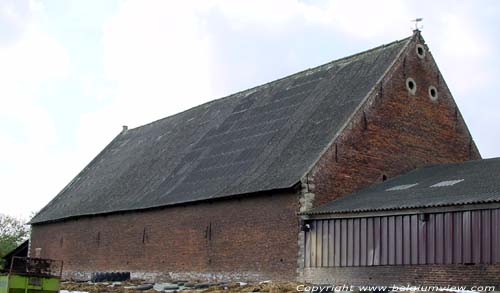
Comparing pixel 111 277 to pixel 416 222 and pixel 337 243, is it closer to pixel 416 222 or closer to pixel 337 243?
pixel 337 243

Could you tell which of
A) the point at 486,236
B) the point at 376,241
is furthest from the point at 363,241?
the point at 486,236

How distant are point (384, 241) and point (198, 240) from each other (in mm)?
9244

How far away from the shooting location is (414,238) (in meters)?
22.5

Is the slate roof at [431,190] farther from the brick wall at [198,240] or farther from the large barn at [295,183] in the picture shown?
the brick wall at [198,240]

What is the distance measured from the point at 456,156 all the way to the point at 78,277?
19.5 m

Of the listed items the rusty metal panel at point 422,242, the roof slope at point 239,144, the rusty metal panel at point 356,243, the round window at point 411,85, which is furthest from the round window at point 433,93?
the rusty metal panel at point 422,242

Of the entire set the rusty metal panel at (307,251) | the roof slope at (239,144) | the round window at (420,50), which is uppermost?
the round window at (420,50)

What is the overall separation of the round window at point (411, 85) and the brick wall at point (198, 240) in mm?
7449

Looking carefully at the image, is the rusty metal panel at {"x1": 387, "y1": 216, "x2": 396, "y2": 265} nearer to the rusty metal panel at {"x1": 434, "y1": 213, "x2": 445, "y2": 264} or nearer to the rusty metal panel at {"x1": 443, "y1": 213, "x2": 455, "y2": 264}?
the rusty metal panel at {"x1": 434, "y1": 213, "x2": 445, "y2": 264}

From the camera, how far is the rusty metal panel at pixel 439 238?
Result: 851 inches

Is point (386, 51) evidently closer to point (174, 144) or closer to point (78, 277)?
point (174, 144)

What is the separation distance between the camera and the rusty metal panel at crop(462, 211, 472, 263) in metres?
20.9

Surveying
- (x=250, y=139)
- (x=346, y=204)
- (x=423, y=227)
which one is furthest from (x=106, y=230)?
(x=423, y=227)

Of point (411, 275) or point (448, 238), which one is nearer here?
point (448, 238)
